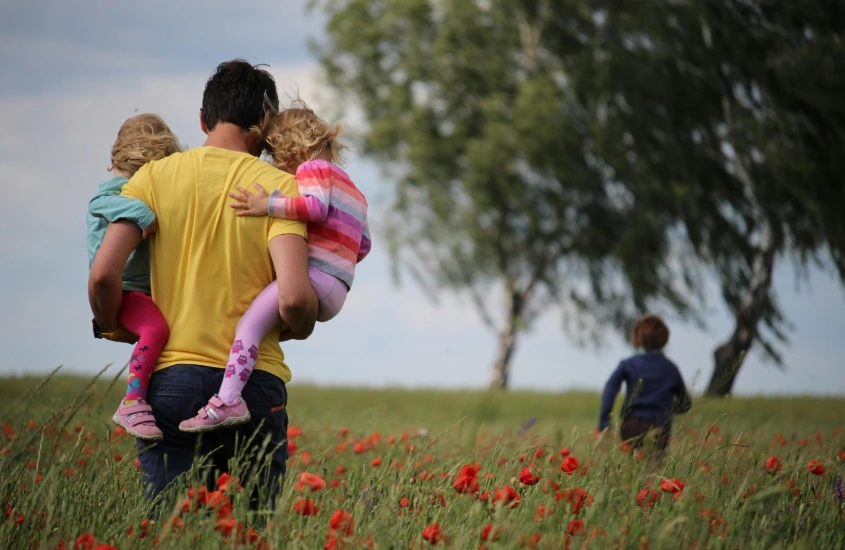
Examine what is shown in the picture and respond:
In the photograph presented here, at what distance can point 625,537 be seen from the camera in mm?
2971

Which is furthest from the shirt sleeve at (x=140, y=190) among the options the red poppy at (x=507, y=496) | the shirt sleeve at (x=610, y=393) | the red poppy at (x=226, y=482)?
the shirt sleeve at (x=610, y=393)

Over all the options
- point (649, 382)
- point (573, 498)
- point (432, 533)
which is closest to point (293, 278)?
point (432, 533)

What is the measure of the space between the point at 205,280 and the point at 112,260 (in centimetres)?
32

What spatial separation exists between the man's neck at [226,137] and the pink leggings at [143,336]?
0.62 meters

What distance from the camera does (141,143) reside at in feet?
11.7

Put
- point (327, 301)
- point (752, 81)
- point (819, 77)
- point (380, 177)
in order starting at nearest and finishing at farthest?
point (327, 301)
point (819, 77)
point (752, 81)
point (380, 177)

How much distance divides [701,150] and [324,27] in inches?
424

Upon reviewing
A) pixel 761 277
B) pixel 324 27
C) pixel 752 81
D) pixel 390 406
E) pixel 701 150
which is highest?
pixel 324 27

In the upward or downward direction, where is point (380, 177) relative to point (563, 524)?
upward

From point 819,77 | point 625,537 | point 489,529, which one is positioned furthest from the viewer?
point 819,77

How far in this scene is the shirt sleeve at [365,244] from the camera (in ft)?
11.3

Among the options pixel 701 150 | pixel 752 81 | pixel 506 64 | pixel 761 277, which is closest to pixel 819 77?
pixel 752 81

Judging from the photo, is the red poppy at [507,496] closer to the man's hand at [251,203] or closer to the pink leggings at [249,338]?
the pink leggings at [249,338]

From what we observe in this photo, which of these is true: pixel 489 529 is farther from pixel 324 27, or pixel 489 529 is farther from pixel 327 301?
pixel 324 27
